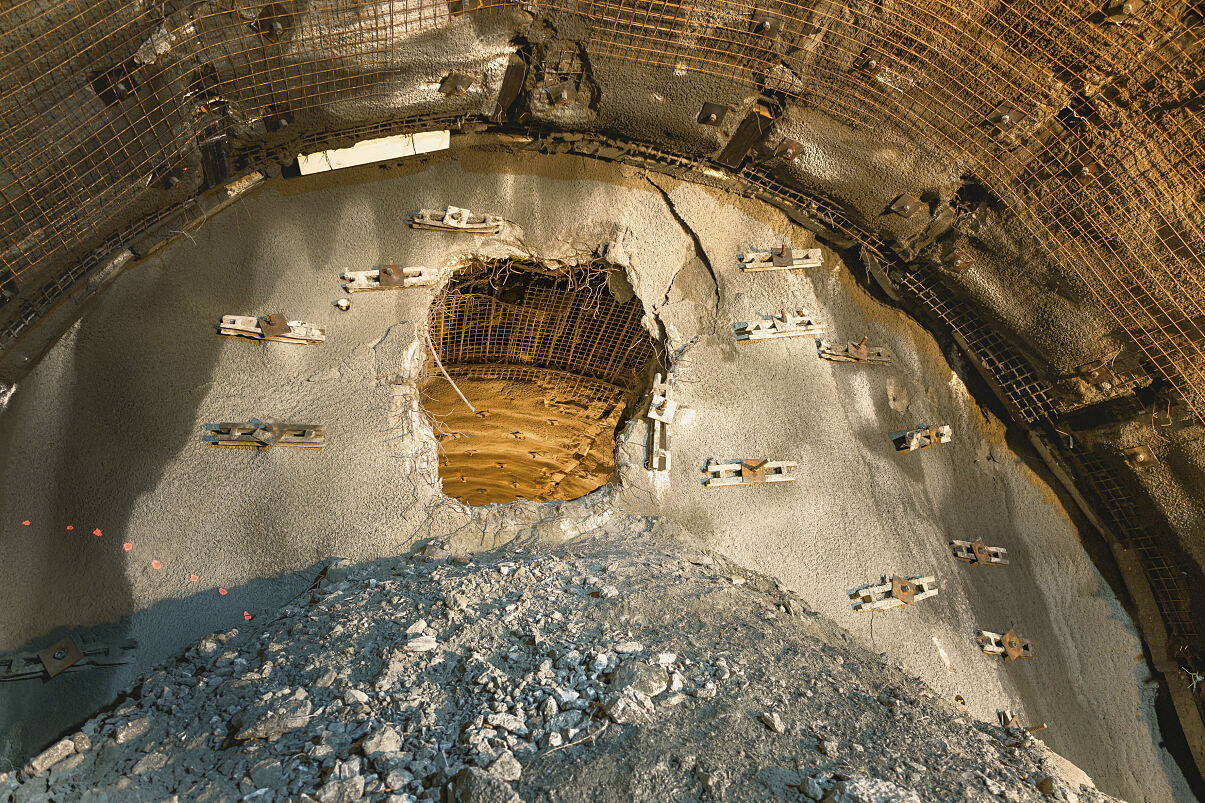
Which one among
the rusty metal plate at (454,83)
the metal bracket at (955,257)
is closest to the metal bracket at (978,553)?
the metal bracket at (955,257)

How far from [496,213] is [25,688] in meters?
4.04

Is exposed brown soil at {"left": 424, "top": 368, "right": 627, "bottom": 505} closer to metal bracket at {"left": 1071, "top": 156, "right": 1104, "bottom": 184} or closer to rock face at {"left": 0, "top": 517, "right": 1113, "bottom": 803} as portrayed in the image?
rock face at {"left": 0, "top": 517, "right": 1113, "bottom": 803}

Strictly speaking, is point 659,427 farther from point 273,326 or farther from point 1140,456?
point 1140,456

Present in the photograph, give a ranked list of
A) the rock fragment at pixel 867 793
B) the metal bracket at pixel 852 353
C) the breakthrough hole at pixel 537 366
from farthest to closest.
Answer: the breakthrough hole at pixel 537 366
the metal bracket at pixel 852 353
the rock fragment at pixel 867 793

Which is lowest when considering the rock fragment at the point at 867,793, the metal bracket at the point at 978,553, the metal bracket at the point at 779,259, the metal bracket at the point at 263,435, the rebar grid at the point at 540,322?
the rock fragment at the point at 867,793

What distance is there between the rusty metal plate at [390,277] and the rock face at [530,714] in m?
2.14

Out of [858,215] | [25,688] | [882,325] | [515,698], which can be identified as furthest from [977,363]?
[25,688]

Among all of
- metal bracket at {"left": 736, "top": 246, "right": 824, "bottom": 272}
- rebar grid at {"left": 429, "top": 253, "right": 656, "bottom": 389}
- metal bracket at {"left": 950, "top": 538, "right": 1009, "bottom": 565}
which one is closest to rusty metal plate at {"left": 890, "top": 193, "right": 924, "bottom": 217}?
metal bracket at {"left": 736, "top": 246, "right": 824, "bottom": 272}

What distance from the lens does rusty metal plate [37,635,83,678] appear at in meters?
3.68

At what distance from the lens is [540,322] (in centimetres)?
663

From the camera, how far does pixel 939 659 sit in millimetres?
4977

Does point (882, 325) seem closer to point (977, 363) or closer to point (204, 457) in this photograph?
point (977, 363)

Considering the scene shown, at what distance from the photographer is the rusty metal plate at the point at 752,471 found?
204 inches

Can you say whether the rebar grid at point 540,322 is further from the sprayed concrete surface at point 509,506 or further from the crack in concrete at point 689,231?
the crack in concrete at point 689,231
